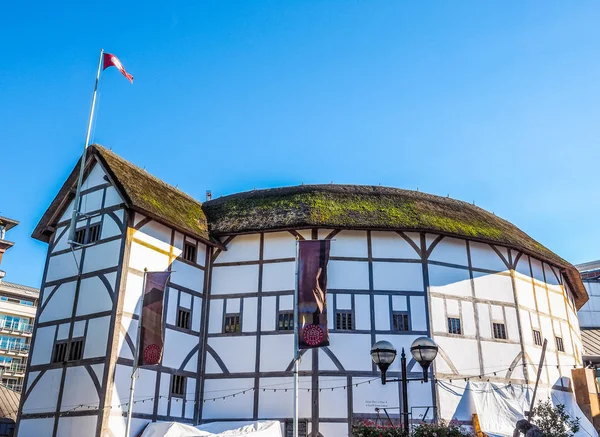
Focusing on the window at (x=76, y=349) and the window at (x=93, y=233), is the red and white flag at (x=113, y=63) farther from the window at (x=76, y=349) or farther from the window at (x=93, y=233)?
the window at (x=76, y=349)

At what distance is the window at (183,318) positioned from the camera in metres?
23.7

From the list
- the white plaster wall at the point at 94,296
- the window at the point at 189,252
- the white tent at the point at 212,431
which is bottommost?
the white tent at the point at 212,431

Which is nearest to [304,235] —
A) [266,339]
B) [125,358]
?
[266,339]

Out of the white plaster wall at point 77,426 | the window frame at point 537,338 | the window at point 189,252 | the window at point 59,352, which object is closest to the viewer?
the white plaster wall at point 77,426

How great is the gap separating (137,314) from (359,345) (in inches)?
334

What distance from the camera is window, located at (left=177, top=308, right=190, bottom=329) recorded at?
932 inches

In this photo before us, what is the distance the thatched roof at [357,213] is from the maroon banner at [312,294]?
5.88 metres

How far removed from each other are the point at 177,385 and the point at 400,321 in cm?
898

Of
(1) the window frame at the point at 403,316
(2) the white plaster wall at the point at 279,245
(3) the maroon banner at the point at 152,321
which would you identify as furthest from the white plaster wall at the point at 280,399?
(2) the white plaster wall at the point at 279,245

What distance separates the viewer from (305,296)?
18.7 m

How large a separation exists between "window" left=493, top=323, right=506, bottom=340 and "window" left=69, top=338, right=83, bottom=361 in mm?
16388

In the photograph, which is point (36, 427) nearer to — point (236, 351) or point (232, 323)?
point (236, 351)

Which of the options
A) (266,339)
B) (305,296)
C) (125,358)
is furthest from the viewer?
(266,339)

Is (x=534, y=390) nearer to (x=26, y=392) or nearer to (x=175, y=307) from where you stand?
(x=175, y=307)
